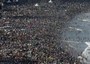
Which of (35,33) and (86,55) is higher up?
(35,33)

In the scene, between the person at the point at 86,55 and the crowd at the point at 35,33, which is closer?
the crowd at the point at 35,33

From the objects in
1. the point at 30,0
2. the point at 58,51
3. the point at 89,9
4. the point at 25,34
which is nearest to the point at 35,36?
the point at 25,34

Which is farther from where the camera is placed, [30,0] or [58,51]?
[30,0]

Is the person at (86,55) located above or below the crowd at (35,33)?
below

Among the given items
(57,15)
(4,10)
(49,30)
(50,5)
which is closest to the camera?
(49,30)

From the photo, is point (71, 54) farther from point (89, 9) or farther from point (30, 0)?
point (30, 0)

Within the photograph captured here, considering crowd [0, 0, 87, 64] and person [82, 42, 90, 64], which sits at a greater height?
crowd [0, 0, 87, 64]

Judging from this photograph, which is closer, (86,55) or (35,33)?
(86,55)

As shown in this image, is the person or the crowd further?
the person
